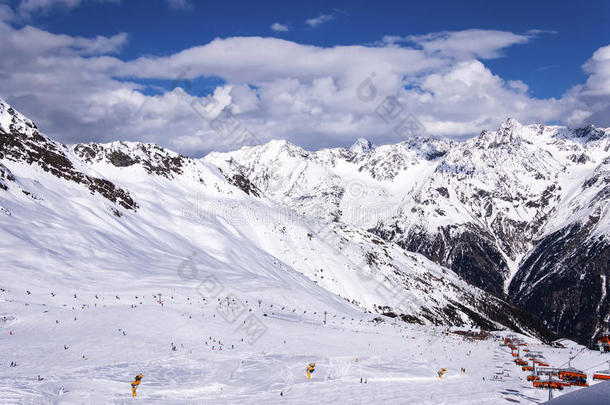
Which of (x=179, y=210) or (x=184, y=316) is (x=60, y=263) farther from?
(x=179, y=210)

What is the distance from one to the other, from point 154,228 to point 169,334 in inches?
3129

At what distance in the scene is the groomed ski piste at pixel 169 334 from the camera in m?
27.5

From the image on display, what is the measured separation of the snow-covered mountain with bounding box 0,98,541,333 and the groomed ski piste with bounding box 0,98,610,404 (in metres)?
0.60

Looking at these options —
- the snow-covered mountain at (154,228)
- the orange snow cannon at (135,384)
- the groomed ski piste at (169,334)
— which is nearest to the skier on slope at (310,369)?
the groomed ski piste at (169,334)

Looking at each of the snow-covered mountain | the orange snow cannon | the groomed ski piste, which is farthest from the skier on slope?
the snow-covered mountain

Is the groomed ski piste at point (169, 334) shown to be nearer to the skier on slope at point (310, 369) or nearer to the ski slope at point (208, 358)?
the ski slope at point (208, 358)

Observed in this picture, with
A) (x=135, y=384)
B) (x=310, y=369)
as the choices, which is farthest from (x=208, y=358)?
(x=135, y=384)

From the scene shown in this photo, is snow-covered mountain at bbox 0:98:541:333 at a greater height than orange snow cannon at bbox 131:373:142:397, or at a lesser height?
greater

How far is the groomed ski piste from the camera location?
27459mm

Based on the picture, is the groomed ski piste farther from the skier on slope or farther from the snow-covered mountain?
the snow-covered mountain

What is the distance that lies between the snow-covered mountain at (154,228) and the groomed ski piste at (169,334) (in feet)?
1.96

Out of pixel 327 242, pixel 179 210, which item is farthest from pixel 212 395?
pixel 327 242

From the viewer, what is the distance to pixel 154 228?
116 meters

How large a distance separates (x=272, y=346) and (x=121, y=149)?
158 meters
